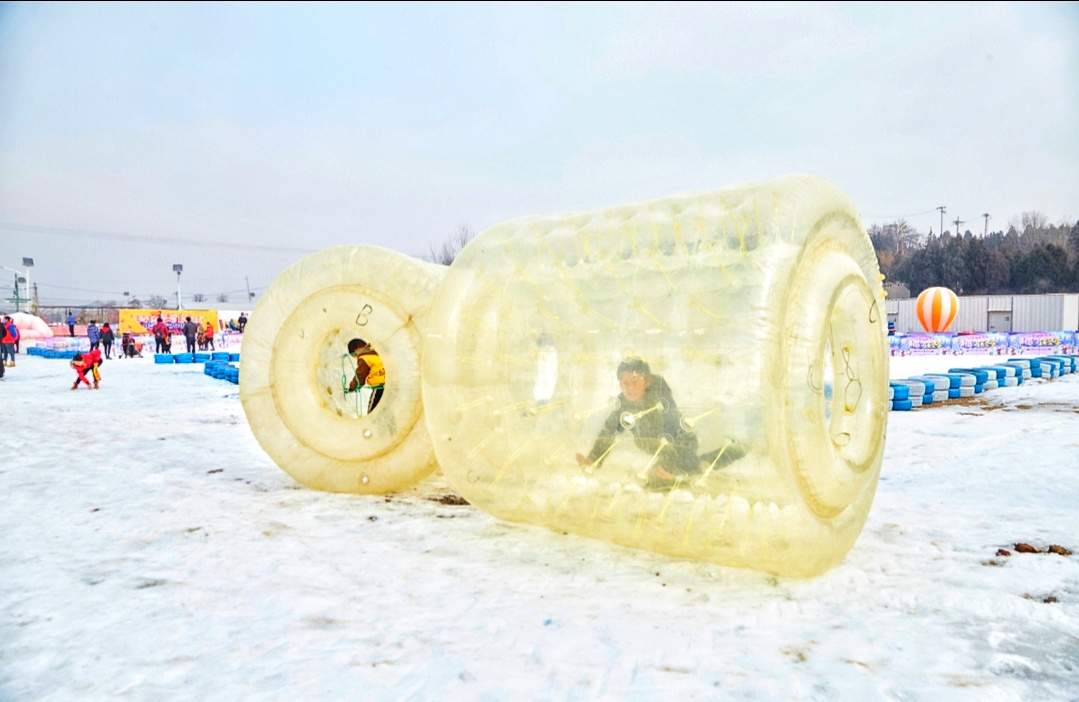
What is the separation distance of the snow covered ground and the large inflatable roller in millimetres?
325

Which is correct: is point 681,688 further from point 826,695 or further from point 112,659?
point 112,659

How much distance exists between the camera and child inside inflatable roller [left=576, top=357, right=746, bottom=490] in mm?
3088

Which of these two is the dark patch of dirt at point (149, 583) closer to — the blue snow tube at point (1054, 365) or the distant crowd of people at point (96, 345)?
the distant crowd of people at point (96, 345)

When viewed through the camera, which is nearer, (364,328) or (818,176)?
(818,176)

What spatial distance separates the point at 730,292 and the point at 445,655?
6.75 ft

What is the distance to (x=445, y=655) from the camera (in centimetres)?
250

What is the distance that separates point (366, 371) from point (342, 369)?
0.63 feet

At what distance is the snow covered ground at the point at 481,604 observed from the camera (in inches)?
91.4

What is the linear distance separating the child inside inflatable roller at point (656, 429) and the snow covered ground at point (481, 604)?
0.61 meters

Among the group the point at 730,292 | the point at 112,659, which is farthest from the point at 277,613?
the point at 730,292

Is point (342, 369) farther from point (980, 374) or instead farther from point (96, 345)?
point (96, 345)

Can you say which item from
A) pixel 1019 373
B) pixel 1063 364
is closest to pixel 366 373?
pixel 1019 373

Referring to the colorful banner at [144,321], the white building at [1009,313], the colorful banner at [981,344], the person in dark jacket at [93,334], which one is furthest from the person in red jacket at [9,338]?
the white building at [1009,313]

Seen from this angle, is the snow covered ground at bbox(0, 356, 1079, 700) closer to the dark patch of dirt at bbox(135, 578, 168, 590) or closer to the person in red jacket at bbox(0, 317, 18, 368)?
the dark patch of dirt at bbox(135, 578, 168, 590)
